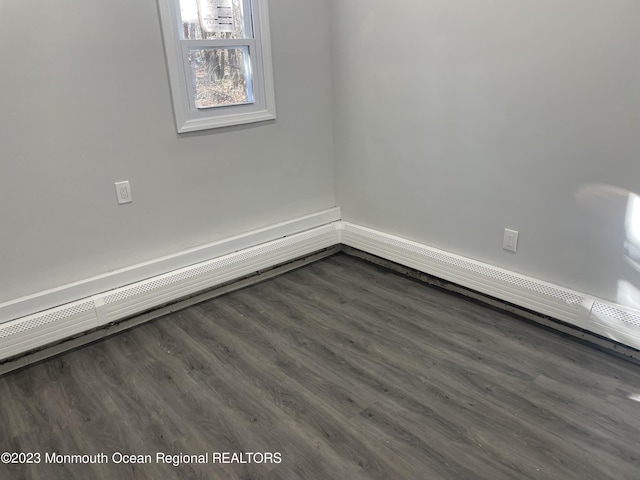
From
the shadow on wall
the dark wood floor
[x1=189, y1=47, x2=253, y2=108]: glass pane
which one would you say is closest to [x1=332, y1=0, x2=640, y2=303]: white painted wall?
the shadow on wall

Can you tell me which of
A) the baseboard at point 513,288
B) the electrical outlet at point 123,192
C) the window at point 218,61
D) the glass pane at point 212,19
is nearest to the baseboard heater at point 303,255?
the baseboard at point 513,288

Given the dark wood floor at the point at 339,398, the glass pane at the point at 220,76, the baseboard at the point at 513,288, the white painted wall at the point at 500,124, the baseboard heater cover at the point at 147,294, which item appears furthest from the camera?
the glass pane at the point at 220,76

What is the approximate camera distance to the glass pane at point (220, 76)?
289 cm

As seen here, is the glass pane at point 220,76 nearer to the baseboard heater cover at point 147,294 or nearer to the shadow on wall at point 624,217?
the baseboard heater cover at point 147,294

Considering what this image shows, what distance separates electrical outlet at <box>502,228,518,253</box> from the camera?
2713mm

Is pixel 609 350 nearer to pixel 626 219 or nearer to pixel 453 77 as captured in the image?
pixel 626 219

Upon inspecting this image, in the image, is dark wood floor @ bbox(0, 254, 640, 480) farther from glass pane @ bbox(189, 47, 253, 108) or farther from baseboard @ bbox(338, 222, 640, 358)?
glass pane @ bbox(189, 47, 253, 108)

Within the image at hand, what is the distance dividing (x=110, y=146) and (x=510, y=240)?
7.33 feet

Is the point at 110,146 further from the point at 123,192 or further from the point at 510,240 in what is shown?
the point at 510,240

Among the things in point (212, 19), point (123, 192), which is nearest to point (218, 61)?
point (212, 19)

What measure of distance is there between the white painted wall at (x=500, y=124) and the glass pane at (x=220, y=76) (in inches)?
27.5

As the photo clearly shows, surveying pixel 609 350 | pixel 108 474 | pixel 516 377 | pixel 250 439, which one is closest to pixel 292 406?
pixel 250 439

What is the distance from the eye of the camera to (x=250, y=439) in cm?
196

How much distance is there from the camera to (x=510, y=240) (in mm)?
2738
